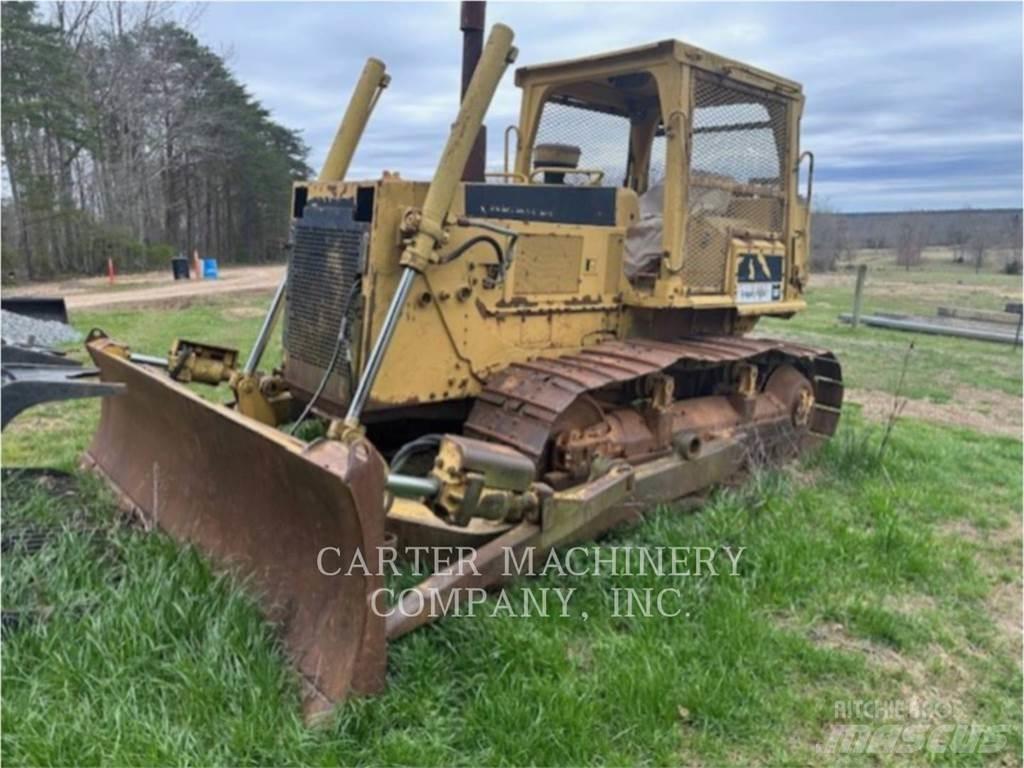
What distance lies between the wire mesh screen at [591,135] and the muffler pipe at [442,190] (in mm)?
1759

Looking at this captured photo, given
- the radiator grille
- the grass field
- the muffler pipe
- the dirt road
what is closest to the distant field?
the grass field

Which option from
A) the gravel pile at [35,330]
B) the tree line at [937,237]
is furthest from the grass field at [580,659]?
the tree line at [937,237]

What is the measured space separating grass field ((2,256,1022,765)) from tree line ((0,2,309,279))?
20.8m

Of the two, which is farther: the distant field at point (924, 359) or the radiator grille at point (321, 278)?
the distant field at point (924, 359)

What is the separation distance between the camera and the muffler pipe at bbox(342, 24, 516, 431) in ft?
11.9

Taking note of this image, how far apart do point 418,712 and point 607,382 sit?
1.91 m

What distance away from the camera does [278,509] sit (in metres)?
3.16

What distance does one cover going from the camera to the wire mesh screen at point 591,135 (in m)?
5.67

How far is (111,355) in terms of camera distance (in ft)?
14.0

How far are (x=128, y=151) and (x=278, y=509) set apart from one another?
27323 mm

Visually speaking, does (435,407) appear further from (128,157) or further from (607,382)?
(128,157)

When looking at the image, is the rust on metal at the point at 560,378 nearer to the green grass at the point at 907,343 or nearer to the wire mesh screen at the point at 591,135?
the wire mesh screen at the point at 591,135

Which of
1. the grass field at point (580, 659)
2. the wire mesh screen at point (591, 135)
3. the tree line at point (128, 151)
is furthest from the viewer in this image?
the tree line at point (128, 151)

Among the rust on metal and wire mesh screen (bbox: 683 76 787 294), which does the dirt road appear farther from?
the rust on metal
